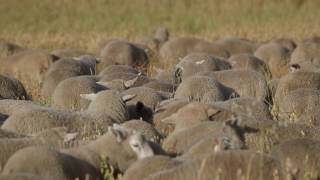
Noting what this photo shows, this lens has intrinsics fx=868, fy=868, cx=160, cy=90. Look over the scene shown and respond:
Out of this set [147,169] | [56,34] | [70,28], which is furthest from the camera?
[70,28]

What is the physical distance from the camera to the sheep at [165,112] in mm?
8461

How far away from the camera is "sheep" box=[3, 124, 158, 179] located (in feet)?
19.0

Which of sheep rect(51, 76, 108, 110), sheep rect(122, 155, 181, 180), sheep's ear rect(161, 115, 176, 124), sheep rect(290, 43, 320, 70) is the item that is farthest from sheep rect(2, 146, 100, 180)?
sheep rect(290, 43, 320, 70)

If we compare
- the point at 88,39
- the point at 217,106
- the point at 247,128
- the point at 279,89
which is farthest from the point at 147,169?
the point at 88,39

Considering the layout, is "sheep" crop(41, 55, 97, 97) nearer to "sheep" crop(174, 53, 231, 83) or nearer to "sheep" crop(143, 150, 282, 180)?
"sheep" crop(174, 53, 231, 83)

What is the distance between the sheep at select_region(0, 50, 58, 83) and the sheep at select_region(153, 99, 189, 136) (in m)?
5.99

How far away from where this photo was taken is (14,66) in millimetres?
15609

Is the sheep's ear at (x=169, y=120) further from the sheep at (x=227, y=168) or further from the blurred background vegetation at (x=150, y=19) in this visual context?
the blurred background vegetation at (x=150, y=19)

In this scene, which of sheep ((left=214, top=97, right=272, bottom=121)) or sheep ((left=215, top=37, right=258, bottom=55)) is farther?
sheep ((left=215, top=37, right=258, bottom=55))

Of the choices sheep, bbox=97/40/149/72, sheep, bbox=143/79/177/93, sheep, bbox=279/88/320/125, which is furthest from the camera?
sheep, bbox=97/40/149/72

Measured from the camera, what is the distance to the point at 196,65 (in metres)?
13.1

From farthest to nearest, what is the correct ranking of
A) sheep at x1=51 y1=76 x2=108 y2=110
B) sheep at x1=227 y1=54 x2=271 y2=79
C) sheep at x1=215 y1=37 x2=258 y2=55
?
sheep at x1=215 y1=37 x2=258 y2=55, sheep at x1=227 y1=54 x2=271 y2=79, sheep at x1=51 y1=76 x2=108 y2=110

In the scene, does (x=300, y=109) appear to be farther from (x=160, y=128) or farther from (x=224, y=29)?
(x=224, y=29)

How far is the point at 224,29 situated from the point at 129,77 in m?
16.3
